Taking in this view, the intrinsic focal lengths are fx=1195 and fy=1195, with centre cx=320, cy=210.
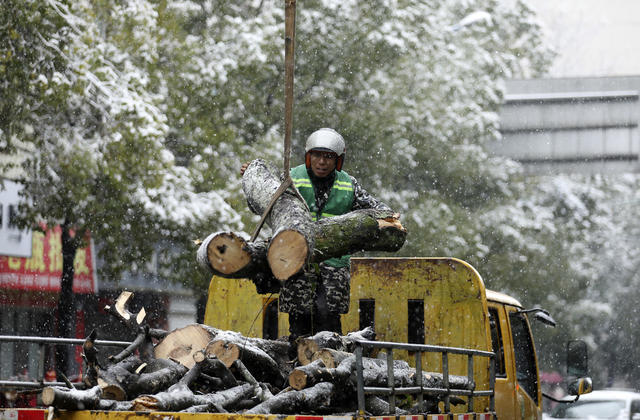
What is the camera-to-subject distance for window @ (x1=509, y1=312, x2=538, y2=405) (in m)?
8.27

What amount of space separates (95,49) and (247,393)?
1162 centimetres

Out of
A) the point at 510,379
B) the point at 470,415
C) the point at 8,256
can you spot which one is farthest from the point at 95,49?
the point at 470,415

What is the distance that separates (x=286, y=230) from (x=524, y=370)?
111 inches

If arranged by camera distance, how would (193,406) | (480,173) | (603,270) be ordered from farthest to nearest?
(603,270) < (480,173) < (193,406)

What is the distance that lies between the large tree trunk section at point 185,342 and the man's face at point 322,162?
1.30 meters

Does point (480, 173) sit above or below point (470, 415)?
above

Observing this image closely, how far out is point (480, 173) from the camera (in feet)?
85.1

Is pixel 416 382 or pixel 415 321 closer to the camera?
pixel 416 382

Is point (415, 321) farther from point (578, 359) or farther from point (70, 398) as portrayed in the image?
point (70, 398)

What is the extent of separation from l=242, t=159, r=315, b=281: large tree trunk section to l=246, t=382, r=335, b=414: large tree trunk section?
2.87 feet

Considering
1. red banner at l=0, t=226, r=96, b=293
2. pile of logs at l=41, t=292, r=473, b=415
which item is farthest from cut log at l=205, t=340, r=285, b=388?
red banner at l=0, t=226, r=96, b=293

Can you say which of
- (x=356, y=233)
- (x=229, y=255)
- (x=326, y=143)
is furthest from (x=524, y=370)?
(x=229, y=255)

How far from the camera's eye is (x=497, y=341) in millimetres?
8031

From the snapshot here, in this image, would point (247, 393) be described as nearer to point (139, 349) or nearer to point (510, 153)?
point (139, 349)
